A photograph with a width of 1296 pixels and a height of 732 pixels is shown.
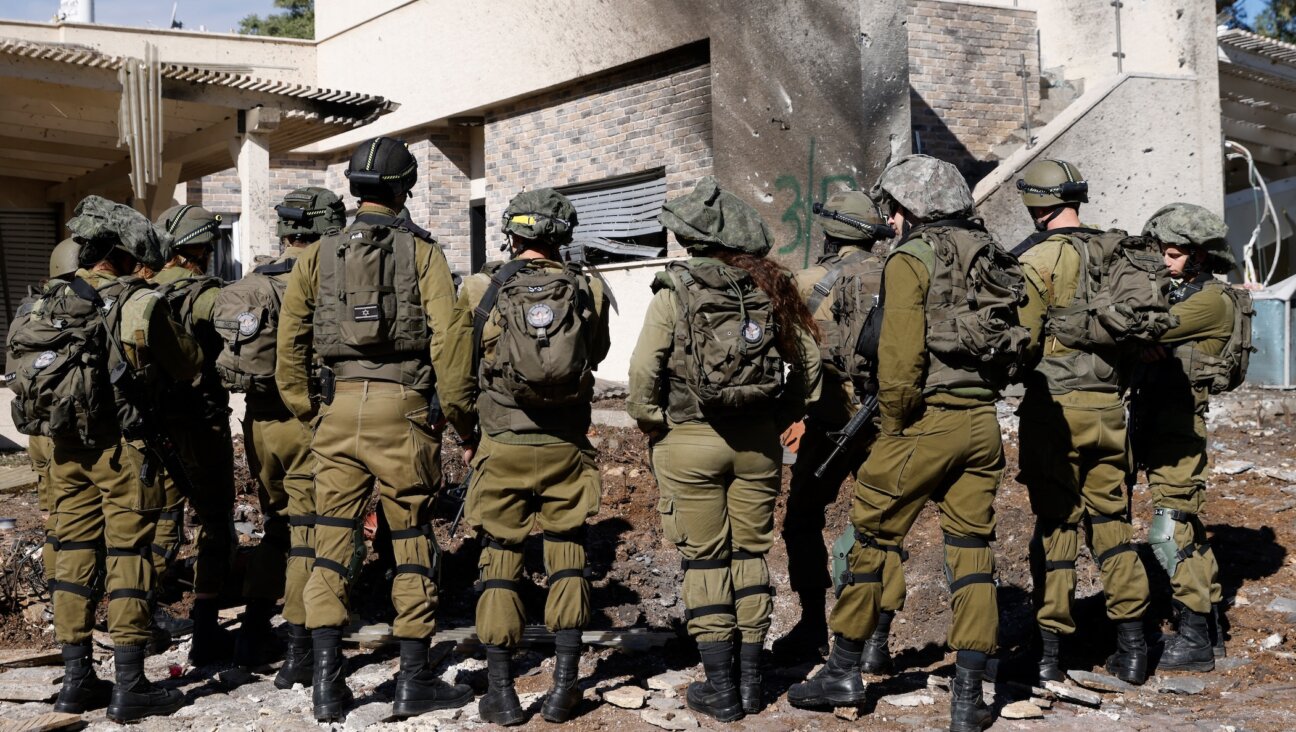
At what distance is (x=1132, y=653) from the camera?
5.03 meters

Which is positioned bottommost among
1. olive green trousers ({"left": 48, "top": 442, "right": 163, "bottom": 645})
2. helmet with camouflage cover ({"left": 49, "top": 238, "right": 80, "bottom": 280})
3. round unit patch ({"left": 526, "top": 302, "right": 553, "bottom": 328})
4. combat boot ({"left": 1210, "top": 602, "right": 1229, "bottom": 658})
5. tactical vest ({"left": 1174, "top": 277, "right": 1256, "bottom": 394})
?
combat boot ({"left": 1210, "top": 602, "right": 1229, "bottom": 658})

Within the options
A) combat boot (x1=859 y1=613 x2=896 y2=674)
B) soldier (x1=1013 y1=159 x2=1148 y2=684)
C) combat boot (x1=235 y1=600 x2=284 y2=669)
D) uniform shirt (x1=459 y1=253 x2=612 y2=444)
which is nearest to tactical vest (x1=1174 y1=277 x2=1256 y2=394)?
soldier (x1=1013 y1=159 x2=1148 y2=684)

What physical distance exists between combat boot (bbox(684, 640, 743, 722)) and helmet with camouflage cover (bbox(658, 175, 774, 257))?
1.55 metres

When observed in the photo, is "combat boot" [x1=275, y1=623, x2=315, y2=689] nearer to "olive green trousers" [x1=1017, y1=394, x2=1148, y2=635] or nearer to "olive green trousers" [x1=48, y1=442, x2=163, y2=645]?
"olive green trousers" [x1=48, y1=442, x2=163, y2=645]

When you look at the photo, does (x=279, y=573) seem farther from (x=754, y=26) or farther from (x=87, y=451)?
(x=754, y=26)

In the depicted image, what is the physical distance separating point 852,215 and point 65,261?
140 inches

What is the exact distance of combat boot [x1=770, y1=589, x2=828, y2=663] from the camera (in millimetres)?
5340

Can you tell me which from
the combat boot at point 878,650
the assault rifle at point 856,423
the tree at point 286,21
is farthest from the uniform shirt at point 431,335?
the tree at point 286,21

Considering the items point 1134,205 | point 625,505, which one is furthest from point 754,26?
point 625,505

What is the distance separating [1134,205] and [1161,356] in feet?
23.2

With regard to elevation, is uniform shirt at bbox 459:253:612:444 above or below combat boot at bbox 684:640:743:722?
above

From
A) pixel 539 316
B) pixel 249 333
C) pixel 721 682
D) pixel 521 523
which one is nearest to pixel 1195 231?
pixel 721 682

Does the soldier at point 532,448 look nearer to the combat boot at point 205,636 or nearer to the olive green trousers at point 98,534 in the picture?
the olive green trousers at point 98,534

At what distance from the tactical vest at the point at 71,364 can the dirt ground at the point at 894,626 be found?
3.91 feet
